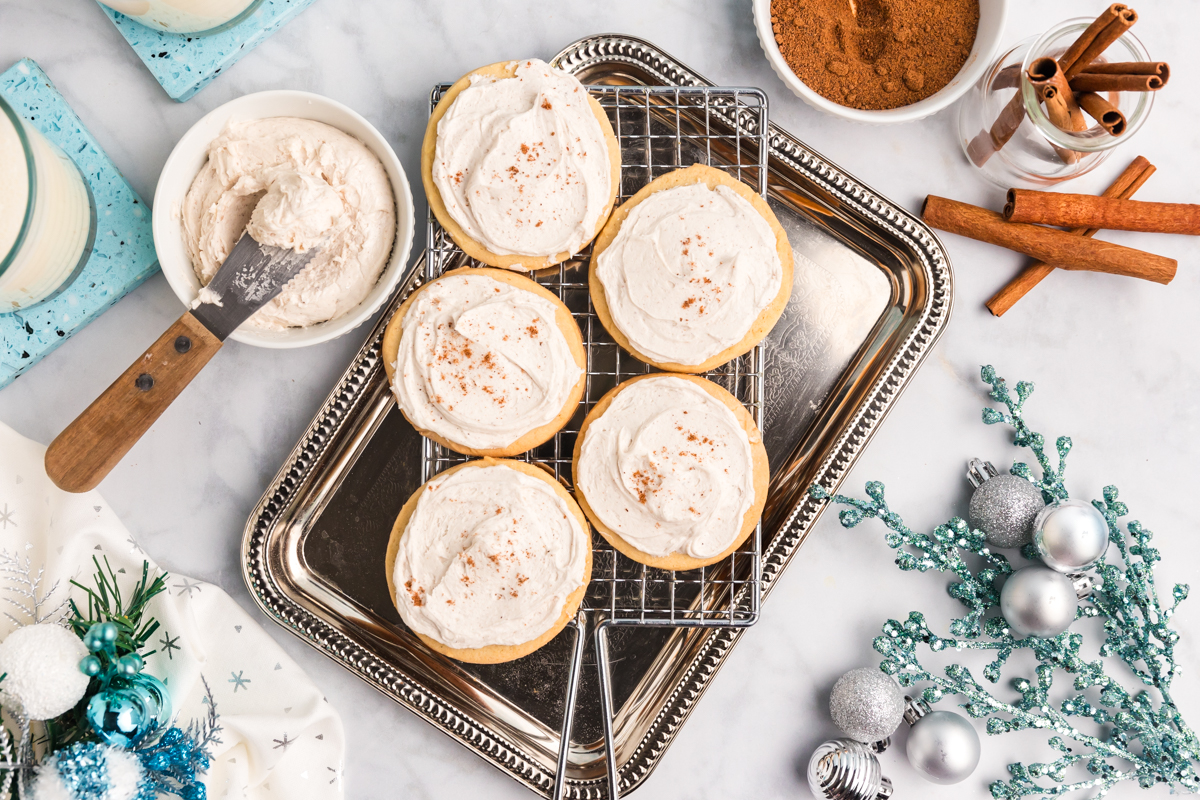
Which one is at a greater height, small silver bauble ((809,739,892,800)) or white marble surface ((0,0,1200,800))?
white marble surface ((0,0,1200,800))

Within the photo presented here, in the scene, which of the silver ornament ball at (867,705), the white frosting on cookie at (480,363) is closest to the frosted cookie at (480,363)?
the white frosting on cookie at (480,363)

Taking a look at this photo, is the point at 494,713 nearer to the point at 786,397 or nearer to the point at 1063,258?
the point at 786,397

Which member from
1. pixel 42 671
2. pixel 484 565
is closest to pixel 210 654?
pixel 42 671

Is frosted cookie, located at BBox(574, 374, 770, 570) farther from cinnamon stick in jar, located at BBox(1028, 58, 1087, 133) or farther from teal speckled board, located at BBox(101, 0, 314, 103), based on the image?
teal speckled board, located at BBox(101, 0, 314, 103)

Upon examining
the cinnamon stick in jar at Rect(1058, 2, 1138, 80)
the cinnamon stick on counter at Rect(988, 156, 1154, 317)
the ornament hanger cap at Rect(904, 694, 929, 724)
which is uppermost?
the cinnamon stick in jar at Rect(1058, 2, 1138, 80)

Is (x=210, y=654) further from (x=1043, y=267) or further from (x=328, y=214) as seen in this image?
(x=1043, y=267)

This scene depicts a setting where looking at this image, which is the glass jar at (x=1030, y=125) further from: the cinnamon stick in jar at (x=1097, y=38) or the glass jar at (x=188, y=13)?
the glass jar at (x=188, y=13)

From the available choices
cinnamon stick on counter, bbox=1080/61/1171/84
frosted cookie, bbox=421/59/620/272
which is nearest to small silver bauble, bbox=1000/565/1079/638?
cinnamon stick on counter, bbox=1080/61/1171/84
